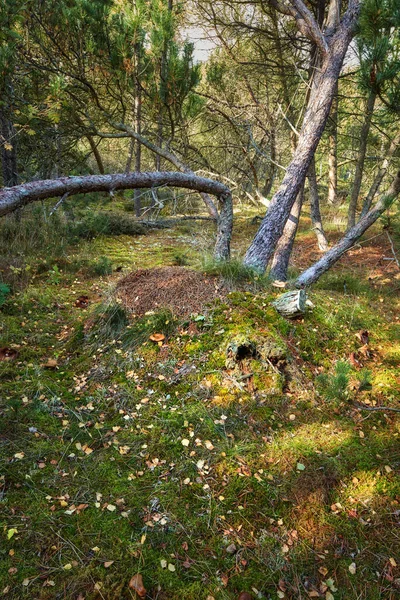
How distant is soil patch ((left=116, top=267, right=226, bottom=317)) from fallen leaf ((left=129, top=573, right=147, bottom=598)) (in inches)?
88.2

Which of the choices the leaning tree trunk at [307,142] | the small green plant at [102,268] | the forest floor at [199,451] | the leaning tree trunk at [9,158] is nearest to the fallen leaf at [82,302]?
the forest floor at [199,451]

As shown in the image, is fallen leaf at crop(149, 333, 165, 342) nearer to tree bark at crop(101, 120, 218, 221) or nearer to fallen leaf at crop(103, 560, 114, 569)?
fallen leaf at crop(103, 560, 114, 569)

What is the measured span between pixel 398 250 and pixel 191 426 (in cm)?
670

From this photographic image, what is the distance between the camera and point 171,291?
3744 millimetres

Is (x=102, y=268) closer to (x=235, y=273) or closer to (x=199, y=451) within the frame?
(x=235, y=273)

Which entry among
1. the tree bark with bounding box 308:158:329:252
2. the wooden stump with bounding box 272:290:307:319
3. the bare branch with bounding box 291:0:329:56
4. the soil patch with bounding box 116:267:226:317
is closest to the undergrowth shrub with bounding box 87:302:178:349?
the soil patch with bounding box 116:267:226:317

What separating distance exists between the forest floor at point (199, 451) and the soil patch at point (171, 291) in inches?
3.7

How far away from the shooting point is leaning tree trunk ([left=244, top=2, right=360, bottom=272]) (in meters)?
4.72

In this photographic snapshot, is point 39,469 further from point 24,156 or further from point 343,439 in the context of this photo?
point 24,156

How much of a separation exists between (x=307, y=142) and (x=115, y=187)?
3064 mm

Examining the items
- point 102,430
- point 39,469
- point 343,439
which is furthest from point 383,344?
point 39,469

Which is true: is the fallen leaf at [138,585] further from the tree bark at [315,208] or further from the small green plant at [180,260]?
the tree bark at [315,208]

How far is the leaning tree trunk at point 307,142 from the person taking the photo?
472cm

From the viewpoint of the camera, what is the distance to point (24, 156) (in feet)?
25.4
